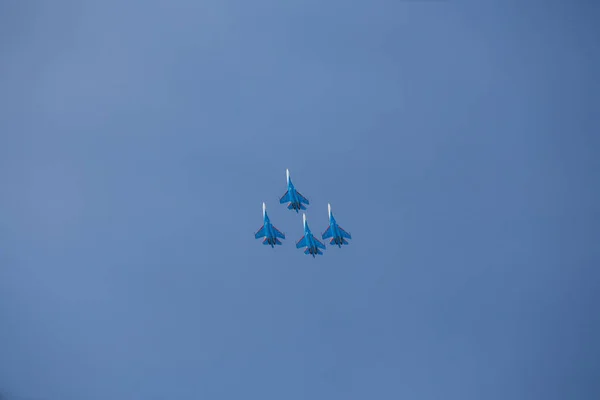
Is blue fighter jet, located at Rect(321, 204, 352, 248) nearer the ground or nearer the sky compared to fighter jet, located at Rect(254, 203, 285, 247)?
nearer the sky

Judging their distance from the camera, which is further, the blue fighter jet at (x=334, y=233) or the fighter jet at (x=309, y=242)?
the fighter jet at (x=309, y=242)

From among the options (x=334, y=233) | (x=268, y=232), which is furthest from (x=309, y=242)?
(x=268, y=232)

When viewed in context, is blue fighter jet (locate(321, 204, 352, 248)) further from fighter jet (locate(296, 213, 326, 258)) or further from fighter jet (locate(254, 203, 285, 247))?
fighter jet (locate(254, 203, 285, 247))

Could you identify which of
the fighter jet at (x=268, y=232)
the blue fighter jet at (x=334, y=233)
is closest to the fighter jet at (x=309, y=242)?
the blue fighter jet at (x=334, y=233)

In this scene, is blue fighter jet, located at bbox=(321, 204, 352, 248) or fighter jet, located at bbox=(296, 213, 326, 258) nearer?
blue fighter jet, located at bbox=(321, 204, 352, 248)

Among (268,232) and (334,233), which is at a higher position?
(334,233)

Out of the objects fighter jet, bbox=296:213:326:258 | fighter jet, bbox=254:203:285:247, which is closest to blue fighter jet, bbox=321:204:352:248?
fighter jet, bbox=296:213:326:258

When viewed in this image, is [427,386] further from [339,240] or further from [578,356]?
[339,240]

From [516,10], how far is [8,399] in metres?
41.0

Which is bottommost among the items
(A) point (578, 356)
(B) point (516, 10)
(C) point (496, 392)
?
(C) point (496, 392)

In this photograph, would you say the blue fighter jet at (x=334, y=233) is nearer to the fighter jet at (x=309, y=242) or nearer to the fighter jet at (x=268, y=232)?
the fighter jet at (x=309, y=242)

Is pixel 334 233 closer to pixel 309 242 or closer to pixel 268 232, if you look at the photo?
pixel 309 242

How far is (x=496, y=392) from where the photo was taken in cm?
3416

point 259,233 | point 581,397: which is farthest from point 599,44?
point 259,233
